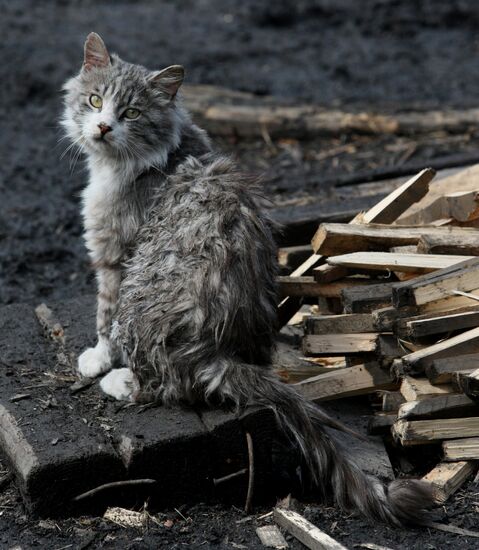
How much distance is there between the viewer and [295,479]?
4.48m

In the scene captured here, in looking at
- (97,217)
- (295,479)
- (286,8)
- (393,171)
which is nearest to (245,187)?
(97,217)

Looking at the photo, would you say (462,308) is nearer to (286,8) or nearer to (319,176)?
(319,176)

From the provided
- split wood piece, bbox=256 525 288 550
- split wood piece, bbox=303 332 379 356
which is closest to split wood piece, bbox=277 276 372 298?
split wood piece, bbox=303 332 379 356

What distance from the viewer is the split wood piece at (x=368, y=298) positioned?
4543 mm

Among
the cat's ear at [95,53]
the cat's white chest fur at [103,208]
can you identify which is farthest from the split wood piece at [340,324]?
the cat's ear at [95,53]

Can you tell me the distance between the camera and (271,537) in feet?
13.1

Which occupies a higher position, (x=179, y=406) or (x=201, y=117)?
(x=201, y=117)

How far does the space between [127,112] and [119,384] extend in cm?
139

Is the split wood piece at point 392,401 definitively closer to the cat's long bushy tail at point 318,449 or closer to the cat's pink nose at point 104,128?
the cat's long bushy tail at point 318,449

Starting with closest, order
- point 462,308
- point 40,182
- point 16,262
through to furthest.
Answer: point 462,308
point 16,262
point 40,182

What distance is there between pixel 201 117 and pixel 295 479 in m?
4.98

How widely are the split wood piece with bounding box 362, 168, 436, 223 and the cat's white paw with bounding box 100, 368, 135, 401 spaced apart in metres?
1.47

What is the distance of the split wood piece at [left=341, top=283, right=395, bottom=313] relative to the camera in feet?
14.9

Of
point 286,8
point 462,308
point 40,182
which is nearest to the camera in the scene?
point 462,308
